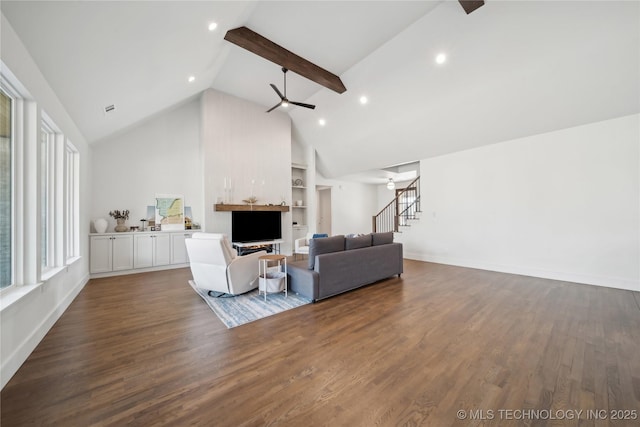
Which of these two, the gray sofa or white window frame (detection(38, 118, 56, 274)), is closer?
white window frame (detection(38, 118, 56, 274))

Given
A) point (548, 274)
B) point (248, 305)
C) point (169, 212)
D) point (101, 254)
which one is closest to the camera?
point (248, 305)

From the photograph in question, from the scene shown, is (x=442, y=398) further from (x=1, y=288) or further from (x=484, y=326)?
(x=1, y=288)

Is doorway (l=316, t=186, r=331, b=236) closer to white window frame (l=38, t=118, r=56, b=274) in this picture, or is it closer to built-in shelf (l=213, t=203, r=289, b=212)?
built-in shelf (l=213, t=203, r=289, b=212)

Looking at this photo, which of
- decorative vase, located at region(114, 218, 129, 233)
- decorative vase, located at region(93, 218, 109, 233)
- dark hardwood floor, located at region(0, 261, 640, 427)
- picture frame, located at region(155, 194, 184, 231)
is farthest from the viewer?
picture frame, located at region(155, 194, 184, 231)

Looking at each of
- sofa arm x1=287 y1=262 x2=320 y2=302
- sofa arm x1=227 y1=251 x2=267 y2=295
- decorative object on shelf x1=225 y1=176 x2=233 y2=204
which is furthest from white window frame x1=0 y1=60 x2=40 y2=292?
decorative object on shelf x1=225 y1=176 x2=233 y2=204

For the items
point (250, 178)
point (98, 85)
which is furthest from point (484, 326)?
point (250, 178)

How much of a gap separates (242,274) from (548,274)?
5.65m

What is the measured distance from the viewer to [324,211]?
9898mm

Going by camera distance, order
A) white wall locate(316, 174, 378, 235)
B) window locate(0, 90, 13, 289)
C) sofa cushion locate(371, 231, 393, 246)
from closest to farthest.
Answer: window locate(0, 90, 13, 289)
sofa cushion locate(371, 231, 393, 246)
white wall locate(316, 174, 378, 235)

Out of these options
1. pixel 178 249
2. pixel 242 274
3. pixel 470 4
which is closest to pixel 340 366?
pixel 242 274

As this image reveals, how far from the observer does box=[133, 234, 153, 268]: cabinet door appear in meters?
5.18

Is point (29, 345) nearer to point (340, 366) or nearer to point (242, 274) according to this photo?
point (242, 274)

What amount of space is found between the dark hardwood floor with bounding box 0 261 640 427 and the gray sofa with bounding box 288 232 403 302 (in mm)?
312

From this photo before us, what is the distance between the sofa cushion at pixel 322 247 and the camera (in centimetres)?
353
